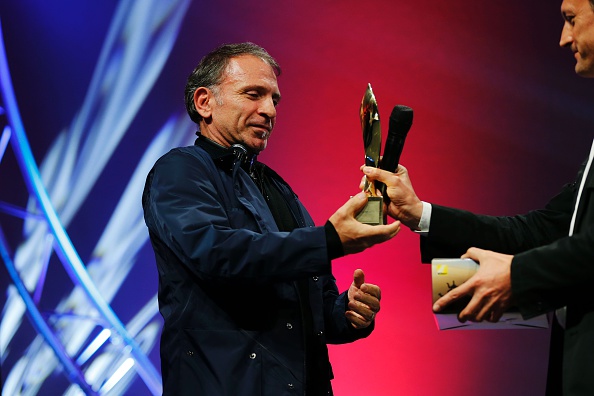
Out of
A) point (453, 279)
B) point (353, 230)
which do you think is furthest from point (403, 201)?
point (453, 279)

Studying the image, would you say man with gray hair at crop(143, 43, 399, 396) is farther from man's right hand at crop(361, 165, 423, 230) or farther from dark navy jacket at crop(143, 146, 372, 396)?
man's right hand at crop(361, 165, 423, 230)

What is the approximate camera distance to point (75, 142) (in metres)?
2.94

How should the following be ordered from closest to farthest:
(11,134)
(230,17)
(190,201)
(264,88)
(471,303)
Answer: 1. (471,303)
2. (190,201)
3. (264,88)
4. (11,134)
5. (230,17)

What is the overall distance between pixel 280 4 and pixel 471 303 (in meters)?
2.07

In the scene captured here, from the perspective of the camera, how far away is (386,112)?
3.19 metres

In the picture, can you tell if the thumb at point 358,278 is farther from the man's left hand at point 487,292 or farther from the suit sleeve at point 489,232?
the man's left hand at point 487,292

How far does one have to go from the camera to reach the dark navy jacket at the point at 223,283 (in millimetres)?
1615

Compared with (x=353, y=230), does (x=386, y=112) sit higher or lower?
A: higher

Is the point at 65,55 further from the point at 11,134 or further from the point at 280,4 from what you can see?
the point at 280,4

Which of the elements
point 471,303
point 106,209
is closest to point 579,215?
point 471,303

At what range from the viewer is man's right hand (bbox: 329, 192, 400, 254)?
1.61 meters

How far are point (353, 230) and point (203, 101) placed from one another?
2.48 feet

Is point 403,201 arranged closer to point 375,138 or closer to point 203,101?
point 375,138

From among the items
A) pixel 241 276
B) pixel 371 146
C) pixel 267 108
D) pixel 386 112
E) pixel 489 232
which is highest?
pixel 386 112
